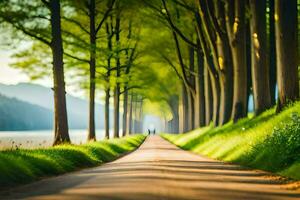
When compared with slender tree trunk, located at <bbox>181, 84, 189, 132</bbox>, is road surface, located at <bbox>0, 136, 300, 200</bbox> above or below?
below

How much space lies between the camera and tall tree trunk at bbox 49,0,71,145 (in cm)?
2436

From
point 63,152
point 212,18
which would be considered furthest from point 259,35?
point 63,152

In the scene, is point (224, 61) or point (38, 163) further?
point (224, 61)

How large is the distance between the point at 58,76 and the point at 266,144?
10000 mm

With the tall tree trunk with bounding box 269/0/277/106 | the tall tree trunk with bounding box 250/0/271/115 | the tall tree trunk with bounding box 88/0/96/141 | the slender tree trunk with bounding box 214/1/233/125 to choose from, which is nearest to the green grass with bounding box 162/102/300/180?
the tall tree trunk with bounding box 250/0/271/115

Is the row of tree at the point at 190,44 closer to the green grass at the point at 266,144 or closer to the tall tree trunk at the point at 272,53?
the tall tree trunk at the point at 272,53

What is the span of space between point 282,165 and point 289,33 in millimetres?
7028

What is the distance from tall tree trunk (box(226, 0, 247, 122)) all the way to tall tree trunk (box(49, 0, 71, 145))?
365 inches

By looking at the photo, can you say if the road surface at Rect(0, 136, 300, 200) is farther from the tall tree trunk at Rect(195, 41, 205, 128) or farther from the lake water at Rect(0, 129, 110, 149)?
the tall tree trunk at Rect(195, 41, 205, 128)

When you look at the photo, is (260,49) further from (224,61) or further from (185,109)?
(185,109)

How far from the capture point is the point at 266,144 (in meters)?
18.1

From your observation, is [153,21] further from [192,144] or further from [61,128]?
[61,128]

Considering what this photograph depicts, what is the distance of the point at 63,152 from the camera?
64.2 ft

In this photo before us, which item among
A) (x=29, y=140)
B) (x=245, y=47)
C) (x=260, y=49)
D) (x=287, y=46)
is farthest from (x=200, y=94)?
(x=287, y=46)
